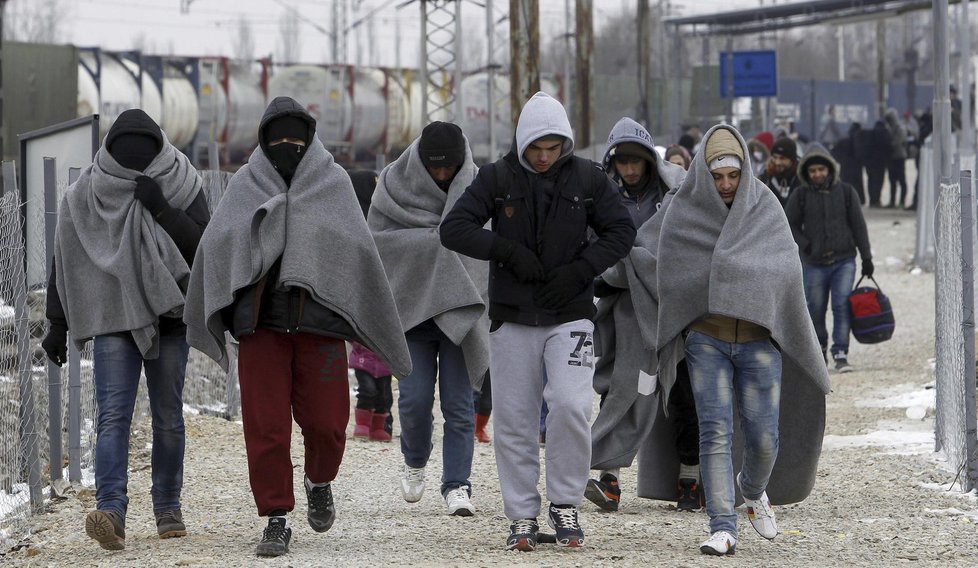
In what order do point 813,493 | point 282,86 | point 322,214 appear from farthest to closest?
point 282,86, point 813,493, point 322,214

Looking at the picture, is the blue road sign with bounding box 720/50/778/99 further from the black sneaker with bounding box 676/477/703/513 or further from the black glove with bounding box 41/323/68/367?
the black glove with bounding box 41/323/68/367

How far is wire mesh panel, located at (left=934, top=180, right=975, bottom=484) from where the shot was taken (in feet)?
27.3

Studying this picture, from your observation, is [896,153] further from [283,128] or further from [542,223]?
[283,128]

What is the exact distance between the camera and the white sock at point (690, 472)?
7.52m

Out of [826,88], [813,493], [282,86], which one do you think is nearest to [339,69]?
[282,86]

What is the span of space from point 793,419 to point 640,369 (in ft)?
2.45

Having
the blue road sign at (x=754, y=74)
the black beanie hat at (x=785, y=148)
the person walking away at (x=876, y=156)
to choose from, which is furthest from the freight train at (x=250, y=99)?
the black beanie hat at (x=785, y=148)

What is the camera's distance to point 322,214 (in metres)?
6.20

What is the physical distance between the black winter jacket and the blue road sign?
23.8 m

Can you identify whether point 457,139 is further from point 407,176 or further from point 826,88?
point 826,88

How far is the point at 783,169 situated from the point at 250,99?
23337mm

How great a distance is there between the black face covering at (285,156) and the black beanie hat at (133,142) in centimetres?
66

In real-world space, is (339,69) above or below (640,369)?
above

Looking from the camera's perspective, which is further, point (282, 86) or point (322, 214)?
point (282, 86)
